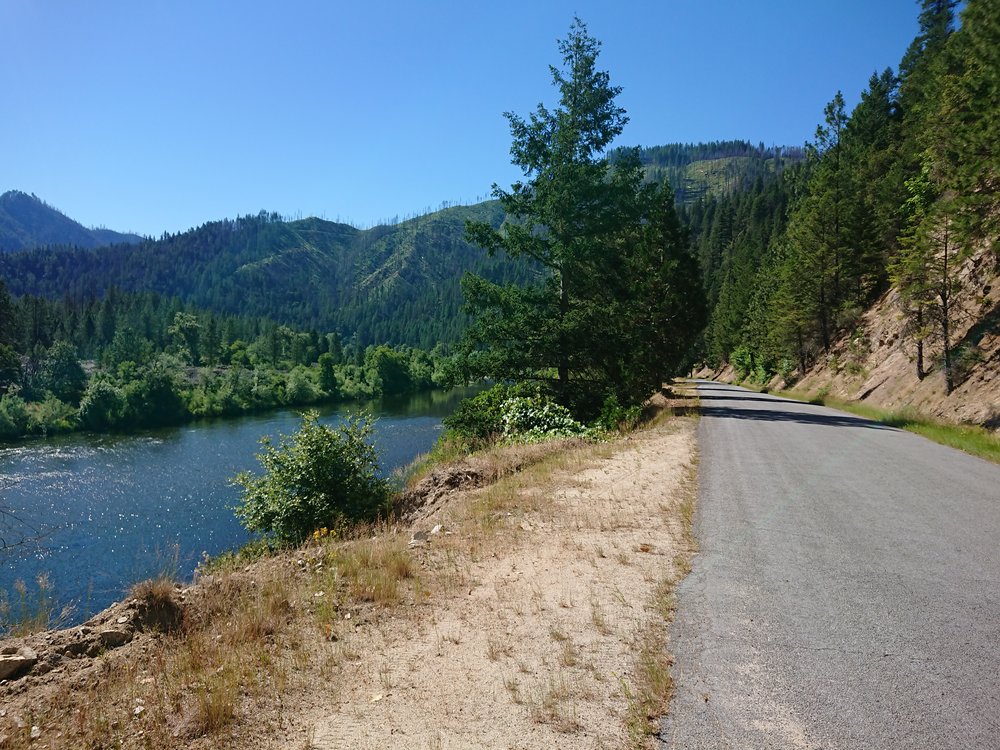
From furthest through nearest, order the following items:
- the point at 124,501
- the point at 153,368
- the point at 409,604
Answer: the point at 153,368
the point at 124,501
the point at 409,604

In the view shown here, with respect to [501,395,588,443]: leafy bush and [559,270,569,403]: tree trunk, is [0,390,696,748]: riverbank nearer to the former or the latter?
[501,395,588,443]: leafy bush

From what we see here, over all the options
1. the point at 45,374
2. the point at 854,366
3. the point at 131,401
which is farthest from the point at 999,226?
the point at 45,374

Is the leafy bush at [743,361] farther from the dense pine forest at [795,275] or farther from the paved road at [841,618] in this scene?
the paved road at [841,618]

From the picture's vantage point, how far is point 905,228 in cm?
3659

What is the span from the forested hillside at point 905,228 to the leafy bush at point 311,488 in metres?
21.8

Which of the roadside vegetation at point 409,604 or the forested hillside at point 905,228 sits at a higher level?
the forested hillside at point 905,228

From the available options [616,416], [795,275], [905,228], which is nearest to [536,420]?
[616,416]

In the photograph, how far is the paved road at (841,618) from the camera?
3.50m

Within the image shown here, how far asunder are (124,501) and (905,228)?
161ft

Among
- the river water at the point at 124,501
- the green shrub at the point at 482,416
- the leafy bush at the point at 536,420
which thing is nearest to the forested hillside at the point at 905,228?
the leafy bush at the point at 536,420

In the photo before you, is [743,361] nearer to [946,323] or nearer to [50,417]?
[946,323]

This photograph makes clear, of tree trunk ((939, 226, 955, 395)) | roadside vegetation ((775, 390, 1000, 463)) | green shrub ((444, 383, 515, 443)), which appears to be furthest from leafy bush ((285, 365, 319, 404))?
tree trunk ((939, 226, 955, 395))

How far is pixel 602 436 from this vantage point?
17031 mm

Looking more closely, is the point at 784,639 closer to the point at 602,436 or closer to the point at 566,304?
the point at 602,436
